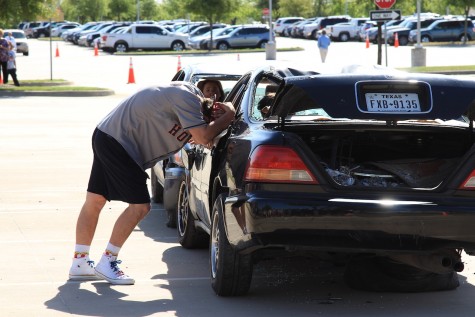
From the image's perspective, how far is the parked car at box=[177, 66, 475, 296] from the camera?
250 inches

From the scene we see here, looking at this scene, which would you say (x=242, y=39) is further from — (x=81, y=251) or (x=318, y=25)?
(x=81, y=251)

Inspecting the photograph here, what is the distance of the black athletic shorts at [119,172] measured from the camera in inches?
295

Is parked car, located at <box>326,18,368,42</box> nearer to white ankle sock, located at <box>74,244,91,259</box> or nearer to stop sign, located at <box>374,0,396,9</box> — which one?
stop sign, located at <box>374,0,396,9</box>

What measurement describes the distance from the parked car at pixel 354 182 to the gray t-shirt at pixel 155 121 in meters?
0.32

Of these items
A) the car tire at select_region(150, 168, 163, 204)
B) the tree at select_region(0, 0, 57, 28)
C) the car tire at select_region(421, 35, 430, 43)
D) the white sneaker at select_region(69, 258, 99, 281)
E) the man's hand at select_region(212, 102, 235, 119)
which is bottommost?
the car tire at select_region(421, 35, 430, 43)

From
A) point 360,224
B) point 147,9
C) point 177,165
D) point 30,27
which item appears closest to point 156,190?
point 177,165

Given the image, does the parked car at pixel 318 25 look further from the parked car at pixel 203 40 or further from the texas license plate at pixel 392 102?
the texas license plate at pixel 392 102

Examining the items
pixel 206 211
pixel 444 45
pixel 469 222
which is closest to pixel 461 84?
pixel 469 222

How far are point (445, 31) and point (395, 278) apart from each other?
6110 centimetres

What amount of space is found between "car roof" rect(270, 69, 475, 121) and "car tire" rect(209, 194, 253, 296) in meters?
0.82

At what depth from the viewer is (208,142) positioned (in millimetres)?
7336

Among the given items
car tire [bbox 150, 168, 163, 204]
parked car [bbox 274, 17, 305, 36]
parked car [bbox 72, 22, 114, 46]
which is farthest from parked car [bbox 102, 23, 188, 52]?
car tire [bbox 150, 168, 163, 204]

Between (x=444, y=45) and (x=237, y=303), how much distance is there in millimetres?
59192

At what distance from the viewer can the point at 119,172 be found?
295 inches
